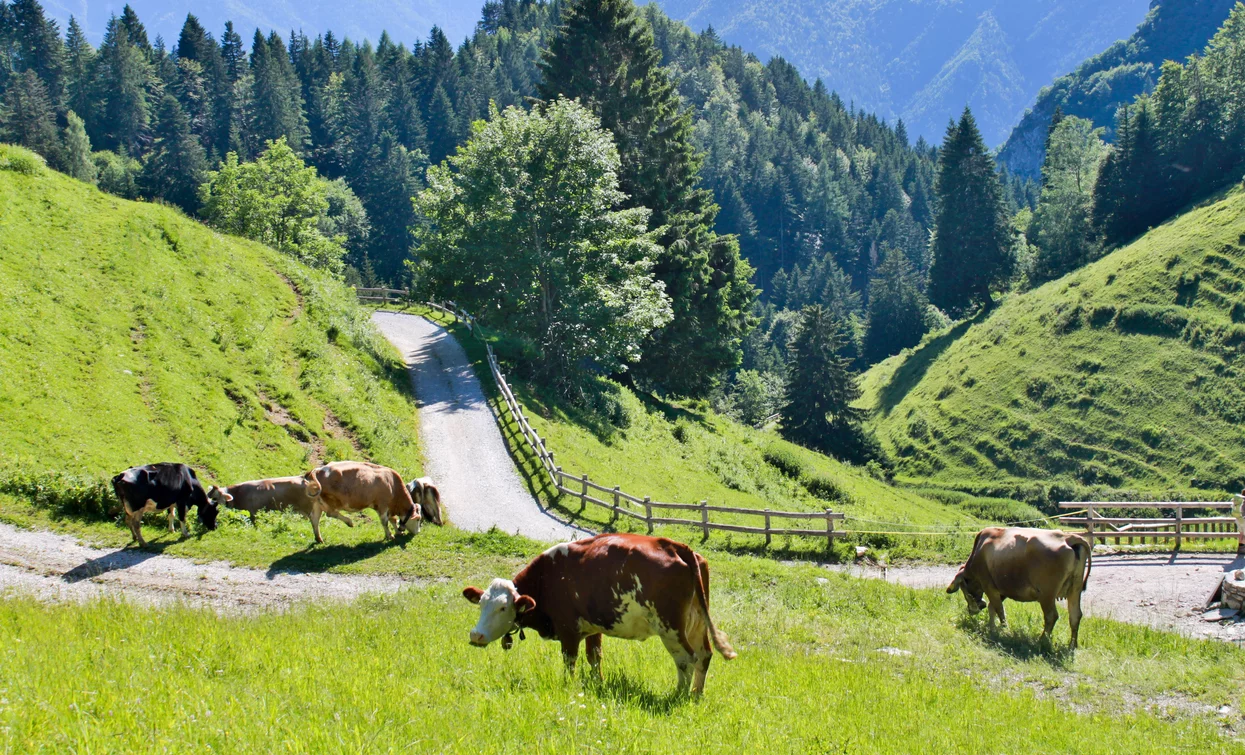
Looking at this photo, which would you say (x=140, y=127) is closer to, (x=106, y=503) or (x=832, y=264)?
(x=832, y=264)

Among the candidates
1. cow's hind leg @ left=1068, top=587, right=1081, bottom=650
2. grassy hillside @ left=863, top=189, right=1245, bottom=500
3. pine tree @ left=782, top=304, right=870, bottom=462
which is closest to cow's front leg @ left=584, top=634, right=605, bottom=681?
cow's hind leg @ left=1068, top=587, right=1081, bottom=650

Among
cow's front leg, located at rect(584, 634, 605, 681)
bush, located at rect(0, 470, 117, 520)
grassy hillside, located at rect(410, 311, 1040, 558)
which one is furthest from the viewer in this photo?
grassy hillside, located at rect(410, 311, 1040, 558)

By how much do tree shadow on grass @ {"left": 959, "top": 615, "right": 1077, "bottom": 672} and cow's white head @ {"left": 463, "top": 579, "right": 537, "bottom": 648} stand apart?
29.3ft

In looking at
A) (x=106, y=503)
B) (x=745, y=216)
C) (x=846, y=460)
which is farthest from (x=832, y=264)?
(x=106, y=503)

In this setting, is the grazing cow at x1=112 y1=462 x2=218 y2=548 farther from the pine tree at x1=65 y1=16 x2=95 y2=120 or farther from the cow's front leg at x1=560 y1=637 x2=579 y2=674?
the pine tree at x1=65 y1=16 x2=95 y2=120

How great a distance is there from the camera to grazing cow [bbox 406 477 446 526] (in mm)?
20766

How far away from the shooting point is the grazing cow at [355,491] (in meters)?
18.9

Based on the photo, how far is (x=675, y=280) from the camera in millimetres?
47875

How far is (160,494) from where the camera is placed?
1752 cm

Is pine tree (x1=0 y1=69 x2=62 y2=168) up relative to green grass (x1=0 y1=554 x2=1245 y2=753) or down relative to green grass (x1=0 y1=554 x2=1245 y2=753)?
up

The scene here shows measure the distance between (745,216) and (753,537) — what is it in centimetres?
14062

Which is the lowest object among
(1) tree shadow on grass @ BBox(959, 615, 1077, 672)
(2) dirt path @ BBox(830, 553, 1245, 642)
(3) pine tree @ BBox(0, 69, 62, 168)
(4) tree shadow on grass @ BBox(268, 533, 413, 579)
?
(2) dirt path @ BBox(830, 553, 1245, 642)

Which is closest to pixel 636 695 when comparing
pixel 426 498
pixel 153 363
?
pixel 426 498

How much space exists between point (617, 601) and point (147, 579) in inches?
430
